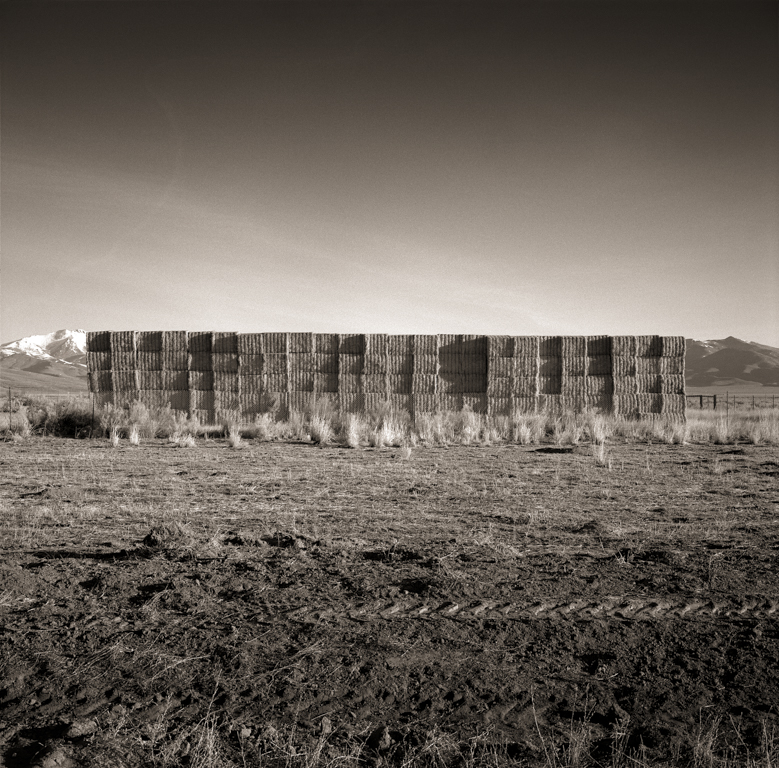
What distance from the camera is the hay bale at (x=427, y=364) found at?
70.5 ft

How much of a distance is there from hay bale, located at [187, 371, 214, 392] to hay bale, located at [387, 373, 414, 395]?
6.18 metres

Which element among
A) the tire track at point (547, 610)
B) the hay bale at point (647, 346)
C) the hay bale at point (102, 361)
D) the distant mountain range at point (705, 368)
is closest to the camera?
the tire track at point (547, 610)

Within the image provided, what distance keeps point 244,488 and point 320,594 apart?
531cm

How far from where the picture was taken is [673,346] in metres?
21.8

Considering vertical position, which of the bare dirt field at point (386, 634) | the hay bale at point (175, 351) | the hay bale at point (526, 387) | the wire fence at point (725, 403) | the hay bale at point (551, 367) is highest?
the hay bale at point (175, 351)

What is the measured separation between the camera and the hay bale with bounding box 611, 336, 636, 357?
2175 centimetres

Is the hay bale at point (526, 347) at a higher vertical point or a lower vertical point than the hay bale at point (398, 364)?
higher

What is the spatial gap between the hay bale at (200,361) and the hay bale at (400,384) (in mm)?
6278

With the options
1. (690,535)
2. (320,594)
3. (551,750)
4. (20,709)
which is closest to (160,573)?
(320,594)

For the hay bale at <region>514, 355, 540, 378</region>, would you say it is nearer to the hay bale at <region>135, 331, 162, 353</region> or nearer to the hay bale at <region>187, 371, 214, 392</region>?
the hay bale at <region>187, 371, 214, 392</region>

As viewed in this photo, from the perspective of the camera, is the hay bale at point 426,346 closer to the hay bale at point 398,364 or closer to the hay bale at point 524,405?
the hay bale at point 398,364

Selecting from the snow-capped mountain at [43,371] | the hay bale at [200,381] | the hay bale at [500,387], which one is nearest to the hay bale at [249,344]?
the hay bale at [200,381]

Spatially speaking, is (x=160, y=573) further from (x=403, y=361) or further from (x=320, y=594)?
(x=403, y=361)

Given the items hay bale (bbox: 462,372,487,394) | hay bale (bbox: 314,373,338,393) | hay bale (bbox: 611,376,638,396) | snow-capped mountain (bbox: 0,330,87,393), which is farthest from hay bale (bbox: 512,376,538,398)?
snow-capped mountain (bbox: 0,330,87,393)
